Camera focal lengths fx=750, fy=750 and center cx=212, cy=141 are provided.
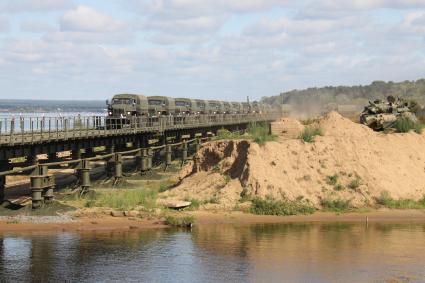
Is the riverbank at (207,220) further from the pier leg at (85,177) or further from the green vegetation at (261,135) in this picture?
the pier leg at (85,177)

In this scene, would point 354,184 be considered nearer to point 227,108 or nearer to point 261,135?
point 261,135

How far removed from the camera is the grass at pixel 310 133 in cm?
3725

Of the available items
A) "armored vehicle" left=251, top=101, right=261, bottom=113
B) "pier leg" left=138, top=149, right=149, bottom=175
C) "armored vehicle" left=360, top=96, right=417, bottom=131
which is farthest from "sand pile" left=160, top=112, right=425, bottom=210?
"armored vehicle" left=251, top=101, right=261, bottom=113

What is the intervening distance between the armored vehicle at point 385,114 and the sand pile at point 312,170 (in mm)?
4024

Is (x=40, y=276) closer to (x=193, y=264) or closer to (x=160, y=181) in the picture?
(x=193, y=264)

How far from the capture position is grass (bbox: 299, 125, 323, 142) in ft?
122

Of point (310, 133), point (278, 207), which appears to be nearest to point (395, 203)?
point (310, 133)

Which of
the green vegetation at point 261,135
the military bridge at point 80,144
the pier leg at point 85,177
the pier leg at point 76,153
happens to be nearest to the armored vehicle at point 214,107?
the military bridge at point 80,144

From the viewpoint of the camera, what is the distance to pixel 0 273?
69.7 feet

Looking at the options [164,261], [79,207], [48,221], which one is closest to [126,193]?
[79,207]

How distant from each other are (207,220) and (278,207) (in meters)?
3.51

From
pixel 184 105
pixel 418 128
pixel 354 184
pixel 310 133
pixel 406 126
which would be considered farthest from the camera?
pixel 184 105

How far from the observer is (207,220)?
101ft

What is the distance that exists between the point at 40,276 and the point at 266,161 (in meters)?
15.8
